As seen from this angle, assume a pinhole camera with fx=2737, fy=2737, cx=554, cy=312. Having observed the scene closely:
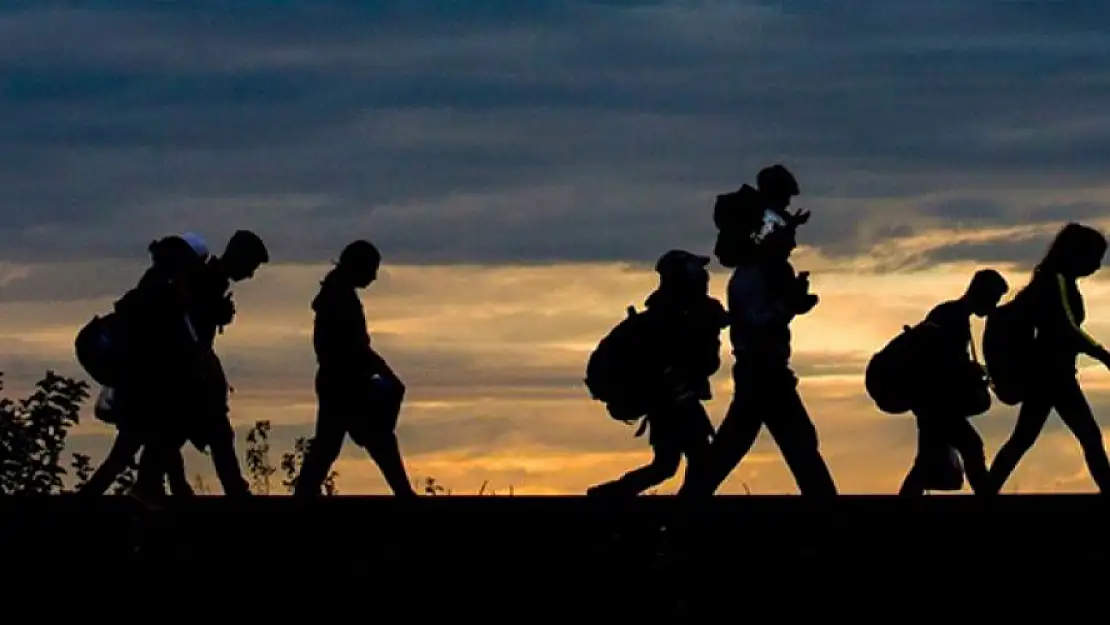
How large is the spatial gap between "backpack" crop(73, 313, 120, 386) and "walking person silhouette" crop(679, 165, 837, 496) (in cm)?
365

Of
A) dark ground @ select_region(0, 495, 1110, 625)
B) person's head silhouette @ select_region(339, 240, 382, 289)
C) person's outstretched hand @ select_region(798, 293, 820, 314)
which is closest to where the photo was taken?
dark ground @ select_region(0, 495, 1110, 625)

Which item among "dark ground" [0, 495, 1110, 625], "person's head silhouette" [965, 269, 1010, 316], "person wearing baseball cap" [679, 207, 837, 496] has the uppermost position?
"person's head silhouette" [965, 269, 1010, 316]

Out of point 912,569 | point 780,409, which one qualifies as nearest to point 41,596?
point 912,569

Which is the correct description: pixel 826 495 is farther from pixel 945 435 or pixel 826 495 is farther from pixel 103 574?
pixel 103 574

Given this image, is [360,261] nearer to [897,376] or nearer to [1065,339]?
[897,376]

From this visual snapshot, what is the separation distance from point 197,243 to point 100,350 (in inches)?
33.6

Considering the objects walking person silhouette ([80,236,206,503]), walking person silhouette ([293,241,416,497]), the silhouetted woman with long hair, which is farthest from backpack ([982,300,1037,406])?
walking person silhouette ([80,236,206,503])

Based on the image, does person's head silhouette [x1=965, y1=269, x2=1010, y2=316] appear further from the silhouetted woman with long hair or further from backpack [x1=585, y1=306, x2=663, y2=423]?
backpack [x1=585, y1=306, x2=663, y2=423]

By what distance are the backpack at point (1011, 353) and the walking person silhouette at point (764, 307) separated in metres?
1.98

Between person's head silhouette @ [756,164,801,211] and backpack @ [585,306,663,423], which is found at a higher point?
person's head silhouette @ [756,164,801,211]

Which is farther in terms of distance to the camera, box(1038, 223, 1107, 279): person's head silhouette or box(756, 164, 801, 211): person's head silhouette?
box(1038, 223, 1107, 279): person's head silhouette

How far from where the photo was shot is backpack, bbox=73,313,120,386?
51.9ft

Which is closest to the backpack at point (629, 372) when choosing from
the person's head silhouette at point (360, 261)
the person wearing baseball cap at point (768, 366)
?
the person wearing baseball cap at point (768, 366)

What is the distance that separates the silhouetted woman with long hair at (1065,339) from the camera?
53.0 ft
